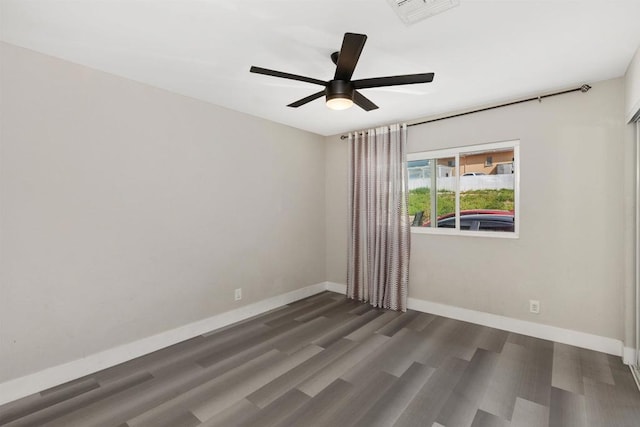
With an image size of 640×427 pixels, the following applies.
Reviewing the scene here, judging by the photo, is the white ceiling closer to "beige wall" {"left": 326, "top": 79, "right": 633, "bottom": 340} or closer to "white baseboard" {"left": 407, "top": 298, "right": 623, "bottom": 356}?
"beige wall" {"left": 326, "top": 79, "right": 633, "bottom": 340}

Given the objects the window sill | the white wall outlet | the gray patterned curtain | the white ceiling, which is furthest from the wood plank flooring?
the white ceiling

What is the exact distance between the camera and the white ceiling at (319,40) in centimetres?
176

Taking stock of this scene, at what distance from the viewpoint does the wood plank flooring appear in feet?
6.40

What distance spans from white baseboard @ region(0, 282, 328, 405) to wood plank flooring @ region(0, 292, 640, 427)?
2.6 inches

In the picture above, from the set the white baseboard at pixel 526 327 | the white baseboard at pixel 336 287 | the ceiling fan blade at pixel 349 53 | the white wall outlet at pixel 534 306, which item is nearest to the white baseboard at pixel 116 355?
the white baseboard at pixel 336 287

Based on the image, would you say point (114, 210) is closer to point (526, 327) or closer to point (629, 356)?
point (526, 327)

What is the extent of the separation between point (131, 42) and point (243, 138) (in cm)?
160

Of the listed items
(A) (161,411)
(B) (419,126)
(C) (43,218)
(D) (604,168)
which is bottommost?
(A) (161,411)

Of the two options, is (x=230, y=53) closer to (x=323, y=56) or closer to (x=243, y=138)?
(x=323, y=56)

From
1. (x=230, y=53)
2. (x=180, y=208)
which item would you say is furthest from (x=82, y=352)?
(x=230, y=53)

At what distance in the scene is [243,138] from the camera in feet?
11.9

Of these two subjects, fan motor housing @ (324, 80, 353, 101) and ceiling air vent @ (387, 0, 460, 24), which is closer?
ceiling air vent @ (387, 0, 460, 24)

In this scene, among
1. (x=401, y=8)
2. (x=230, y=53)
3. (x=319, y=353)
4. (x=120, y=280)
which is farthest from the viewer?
(x=319, y=353)

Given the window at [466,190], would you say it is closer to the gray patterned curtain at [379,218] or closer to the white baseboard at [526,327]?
the gray patterned curtain at [379,218]
